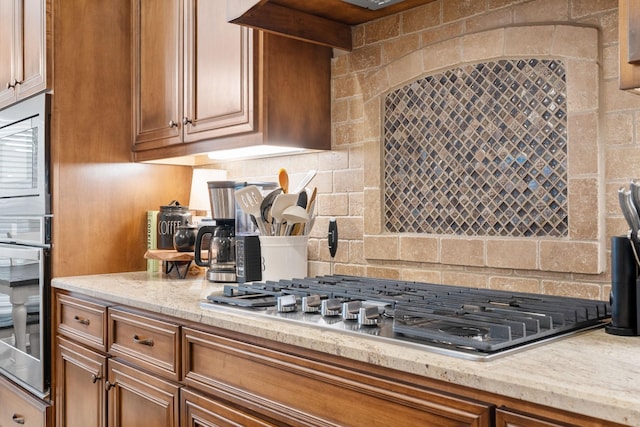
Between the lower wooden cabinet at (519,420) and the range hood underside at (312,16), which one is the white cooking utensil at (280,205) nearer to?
the range hood underside at (312,16)

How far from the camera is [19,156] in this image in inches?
106

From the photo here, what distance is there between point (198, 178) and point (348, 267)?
3.03 ft

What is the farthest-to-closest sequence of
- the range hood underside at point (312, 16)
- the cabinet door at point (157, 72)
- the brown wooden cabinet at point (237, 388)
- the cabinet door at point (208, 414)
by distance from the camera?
the cabinet door at point (157, 72), the range hood underside at point (312, 16), the cabinet door at point (208, 414), the brown wooden cabinet at point (237, 388)

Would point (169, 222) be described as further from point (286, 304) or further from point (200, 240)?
point (286, 304)

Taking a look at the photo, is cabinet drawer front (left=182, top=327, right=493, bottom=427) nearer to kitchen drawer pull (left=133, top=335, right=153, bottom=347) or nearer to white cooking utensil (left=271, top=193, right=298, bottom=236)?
kitchen drawer pull (left=133, top=335, right=153, bottom=347)

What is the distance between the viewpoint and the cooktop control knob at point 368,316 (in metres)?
1.24

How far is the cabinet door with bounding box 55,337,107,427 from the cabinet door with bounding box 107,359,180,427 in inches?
3.4

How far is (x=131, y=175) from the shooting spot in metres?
2.68

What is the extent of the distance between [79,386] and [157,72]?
1330 mm

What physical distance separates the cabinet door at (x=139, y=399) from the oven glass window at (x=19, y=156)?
1.11 meters

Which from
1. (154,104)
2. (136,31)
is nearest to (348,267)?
(154,104)

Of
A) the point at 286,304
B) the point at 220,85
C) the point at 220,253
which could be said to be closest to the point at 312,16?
the point at 220,85

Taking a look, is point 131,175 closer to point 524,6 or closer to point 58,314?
point 58,314

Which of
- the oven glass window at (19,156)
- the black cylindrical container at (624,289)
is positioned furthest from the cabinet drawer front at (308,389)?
the oven glass window at (19,156)
